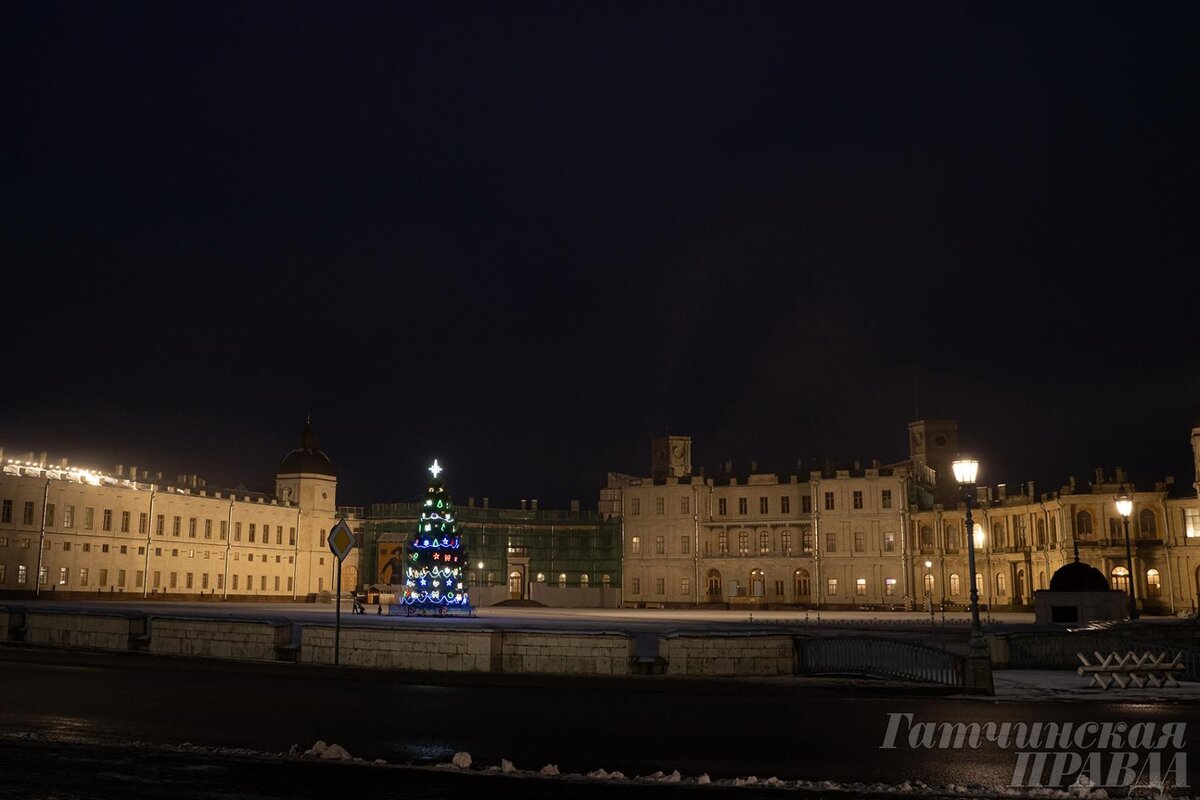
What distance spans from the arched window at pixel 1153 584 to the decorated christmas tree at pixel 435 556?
46506mm

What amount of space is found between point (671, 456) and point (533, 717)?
8340cm

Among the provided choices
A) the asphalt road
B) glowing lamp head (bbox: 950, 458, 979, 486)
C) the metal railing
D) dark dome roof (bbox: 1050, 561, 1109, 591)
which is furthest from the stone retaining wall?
dark dome roof (bbox: 1050, 561, 1109, 591)

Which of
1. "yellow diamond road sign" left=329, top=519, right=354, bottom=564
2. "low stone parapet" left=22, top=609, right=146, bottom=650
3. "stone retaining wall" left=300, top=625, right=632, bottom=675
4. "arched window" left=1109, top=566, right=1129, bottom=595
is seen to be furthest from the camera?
"arched window" left=1109, top=566, right=1129, bottom=595

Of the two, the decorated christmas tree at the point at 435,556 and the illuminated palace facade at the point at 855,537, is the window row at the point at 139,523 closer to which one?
the illuminated palace facade at the point at 855,537

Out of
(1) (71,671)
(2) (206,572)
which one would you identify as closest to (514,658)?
(1) (71,671)

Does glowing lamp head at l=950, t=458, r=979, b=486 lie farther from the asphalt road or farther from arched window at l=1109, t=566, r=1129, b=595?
arched window at l=1109, t=566, r=1129, b=595

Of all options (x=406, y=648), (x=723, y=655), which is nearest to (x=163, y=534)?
(x=406, y=648)

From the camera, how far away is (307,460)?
9412 cm

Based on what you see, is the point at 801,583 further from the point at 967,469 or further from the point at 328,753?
the point at 328,753

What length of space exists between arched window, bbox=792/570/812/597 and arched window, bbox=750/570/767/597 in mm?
2401

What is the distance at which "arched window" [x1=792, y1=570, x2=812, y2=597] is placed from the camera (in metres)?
82.3

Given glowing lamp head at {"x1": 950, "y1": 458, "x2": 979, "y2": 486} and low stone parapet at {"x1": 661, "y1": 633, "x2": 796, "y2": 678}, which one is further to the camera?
low stone parapet at {"x1": 661, "y1": 633, "x2": 796, "y2": 678}

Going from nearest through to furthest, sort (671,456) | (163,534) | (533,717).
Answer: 1. (533,717)
2. (163,534)
3. (671,456)

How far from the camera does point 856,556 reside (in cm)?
8062
